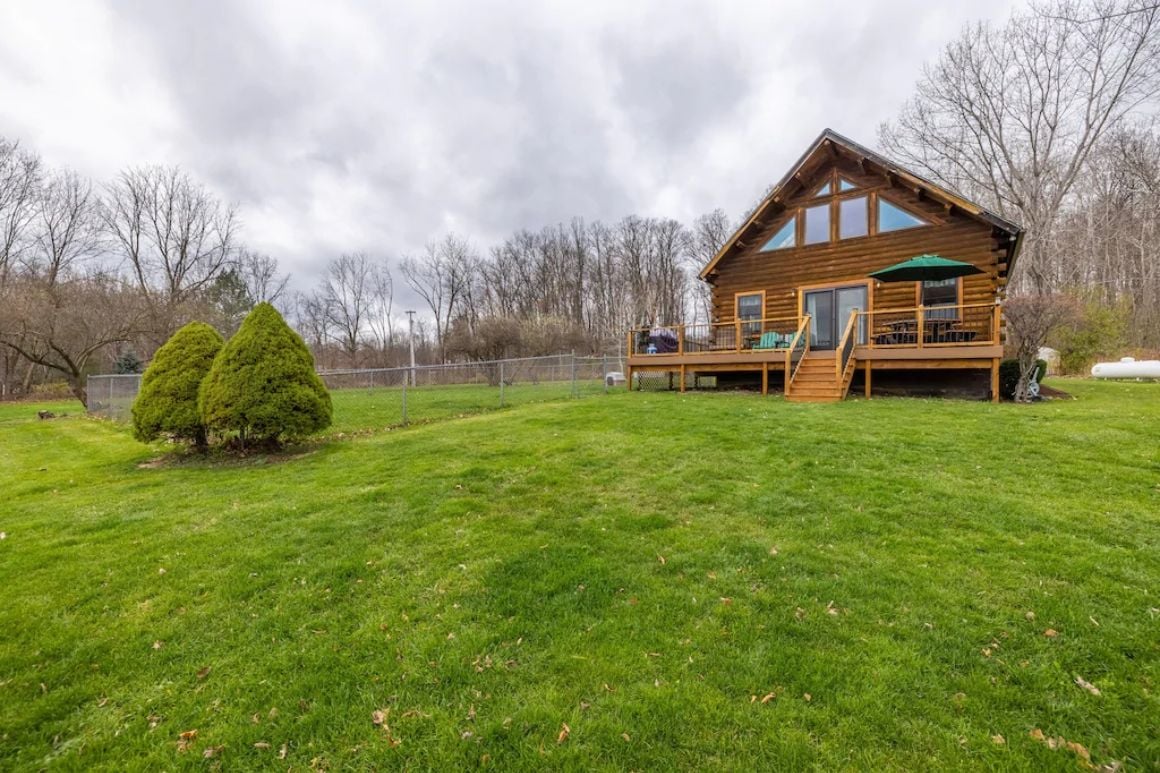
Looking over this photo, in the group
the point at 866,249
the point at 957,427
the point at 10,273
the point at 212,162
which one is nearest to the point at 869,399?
the point at 957,427

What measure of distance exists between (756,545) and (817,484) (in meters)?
1.74

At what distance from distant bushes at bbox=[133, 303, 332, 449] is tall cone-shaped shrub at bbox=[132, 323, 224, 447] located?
13 millimetres

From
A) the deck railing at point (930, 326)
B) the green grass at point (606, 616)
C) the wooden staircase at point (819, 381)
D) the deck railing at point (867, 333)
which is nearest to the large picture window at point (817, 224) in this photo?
the deck railing at point (867, 333)

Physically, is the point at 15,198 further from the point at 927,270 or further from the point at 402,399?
the point at 927,270

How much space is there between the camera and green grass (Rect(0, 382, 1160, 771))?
2.19 m

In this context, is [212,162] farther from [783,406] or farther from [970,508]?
[970,508]

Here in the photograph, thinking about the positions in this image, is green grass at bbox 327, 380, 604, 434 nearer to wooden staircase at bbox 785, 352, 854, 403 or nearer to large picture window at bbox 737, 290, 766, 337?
large picture window at bbox 737, 290, 766, 337

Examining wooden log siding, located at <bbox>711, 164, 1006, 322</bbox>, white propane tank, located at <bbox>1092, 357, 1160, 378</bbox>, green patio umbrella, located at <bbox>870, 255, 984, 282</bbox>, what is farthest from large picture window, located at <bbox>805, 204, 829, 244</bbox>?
white propane tank, located at <bbox>1092, 357, 1160, 378</bbox>

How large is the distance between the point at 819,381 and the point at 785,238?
5495 millimetres

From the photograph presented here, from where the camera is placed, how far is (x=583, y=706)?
7.71ft

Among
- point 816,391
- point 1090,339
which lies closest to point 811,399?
point 816,391

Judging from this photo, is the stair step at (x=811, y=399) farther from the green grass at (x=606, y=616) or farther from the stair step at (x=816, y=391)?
the green grass at (x=606, y=616)

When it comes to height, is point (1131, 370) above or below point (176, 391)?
below

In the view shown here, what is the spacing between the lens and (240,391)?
7602 millimetres
